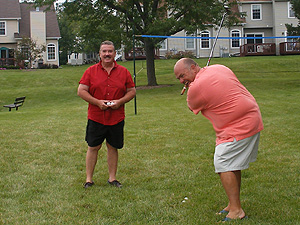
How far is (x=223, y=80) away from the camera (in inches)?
161

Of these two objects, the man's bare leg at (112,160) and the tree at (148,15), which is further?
the tree at (148,15)

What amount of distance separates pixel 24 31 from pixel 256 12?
22616mm

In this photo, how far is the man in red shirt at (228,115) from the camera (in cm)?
405

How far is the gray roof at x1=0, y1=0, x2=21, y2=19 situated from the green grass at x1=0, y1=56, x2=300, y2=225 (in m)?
32.4

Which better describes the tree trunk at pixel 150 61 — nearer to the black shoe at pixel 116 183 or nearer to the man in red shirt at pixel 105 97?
the man in red shirt at pixel 105 97

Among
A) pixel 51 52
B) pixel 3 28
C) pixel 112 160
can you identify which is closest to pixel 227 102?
pixel 112 160

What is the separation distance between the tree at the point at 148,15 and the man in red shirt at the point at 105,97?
14.6m

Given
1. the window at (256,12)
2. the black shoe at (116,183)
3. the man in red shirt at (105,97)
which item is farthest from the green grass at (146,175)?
the window at (256,12)

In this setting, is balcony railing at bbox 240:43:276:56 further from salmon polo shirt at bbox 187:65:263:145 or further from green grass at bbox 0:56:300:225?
salmon polo shirt at bbox 187:65:263:145

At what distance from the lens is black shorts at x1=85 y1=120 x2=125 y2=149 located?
557cm

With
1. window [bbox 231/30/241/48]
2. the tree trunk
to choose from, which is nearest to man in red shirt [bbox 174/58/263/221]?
the tree trunk

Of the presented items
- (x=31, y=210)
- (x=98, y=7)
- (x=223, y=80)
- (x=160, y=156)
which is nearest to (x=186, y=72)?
(x=223, y=80)

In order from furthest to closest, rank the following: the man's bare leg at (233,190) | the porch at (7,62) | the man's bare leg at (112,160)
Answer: the porch at (7,62)
the man's bare leg at (112,160)
the man's bare leg at (233,190)

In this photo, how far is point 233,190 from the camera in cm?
420
